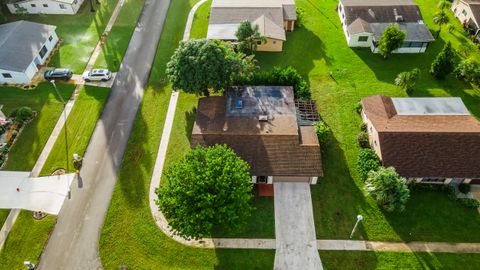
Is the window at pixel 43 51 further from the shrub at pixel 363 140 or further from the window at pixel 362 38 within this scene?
the window at pixel 362 38

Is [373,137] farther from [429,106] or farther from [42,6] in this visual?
[42,6]

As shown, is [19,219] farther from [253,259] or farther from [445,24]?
[445,24]

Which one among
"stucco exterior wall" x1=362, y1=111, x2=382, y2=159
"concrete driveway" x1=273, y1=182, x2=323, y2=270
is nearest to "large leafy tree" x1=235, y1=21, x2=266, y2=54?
"stucco exterior wall" x1=362, y1=111, x2=382, y2=159

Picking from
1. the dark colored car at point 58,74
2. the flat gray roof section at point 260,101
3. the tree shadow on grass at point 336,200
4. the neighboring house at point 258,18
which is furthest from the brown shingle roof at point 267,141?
the dark colored car at point 58,74

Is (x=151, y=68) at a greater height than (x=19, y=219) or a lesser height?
greater

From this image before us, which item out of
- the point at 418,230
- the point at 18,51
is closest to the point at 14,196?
the point at 18,51

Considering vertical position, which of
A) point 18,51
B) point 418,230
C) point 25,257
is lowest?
point 25,257
